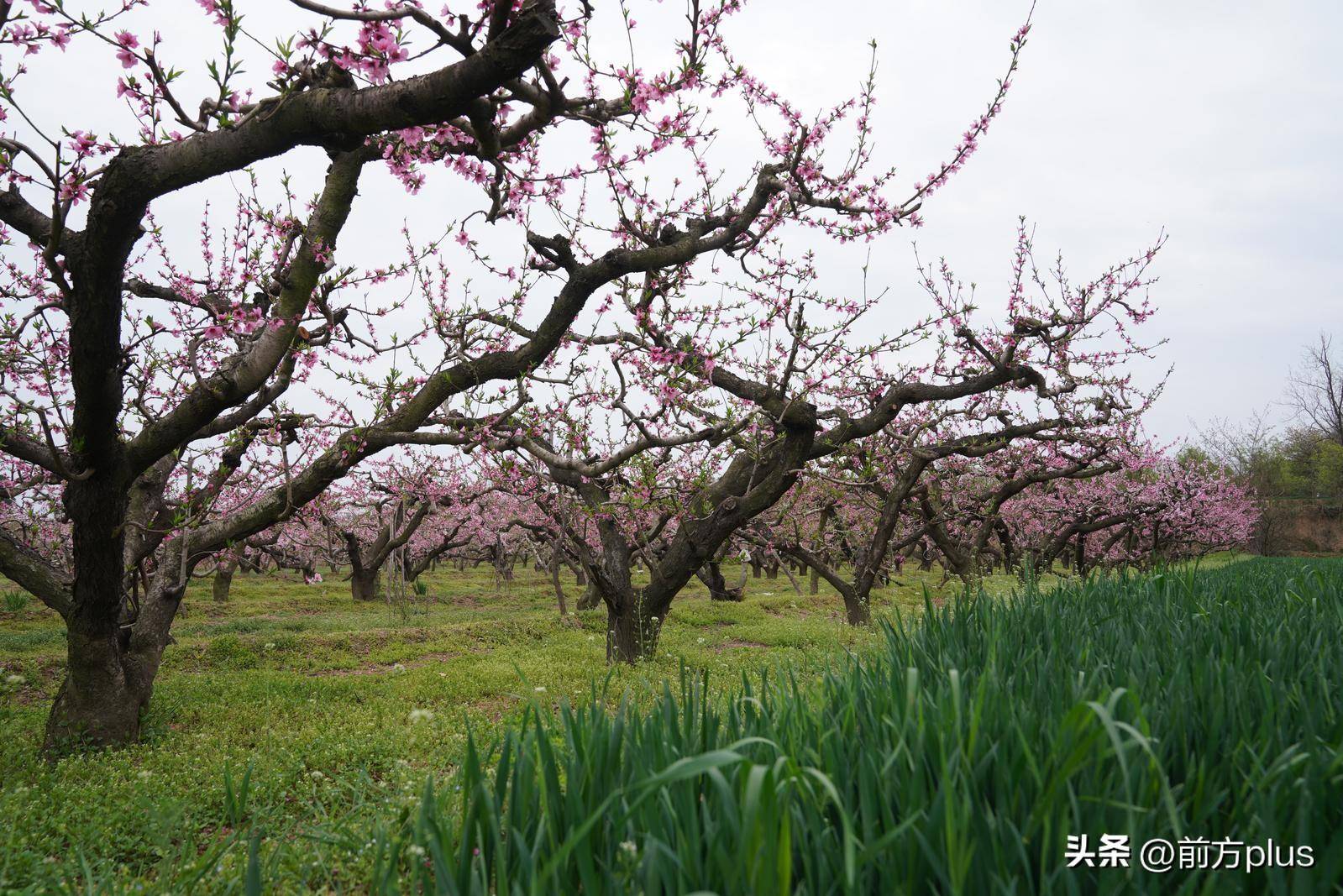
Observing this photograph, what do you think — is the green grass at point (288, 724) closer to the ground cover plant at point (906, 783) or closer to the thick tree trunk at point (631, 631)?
the ground cover plant at point (906, 783)

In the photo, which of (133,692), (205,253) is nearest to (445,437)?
(133,692)

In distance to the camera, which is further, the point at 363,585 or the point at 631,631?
the point at 363,585

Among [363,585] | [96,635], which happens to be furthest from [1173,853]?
[363,585]

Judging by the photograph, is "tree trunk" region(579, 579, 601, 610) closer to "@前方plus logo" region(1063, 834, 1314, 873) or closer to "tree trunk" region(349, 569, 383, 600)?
"tree trunk" region(349, 569, 383, 600)

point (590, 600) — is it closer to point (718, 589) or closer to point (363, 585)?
point (718, 589)

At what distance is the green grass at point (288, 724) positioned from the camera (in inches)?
111

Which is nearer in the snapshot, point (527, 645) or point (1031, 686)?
point (1031, 686)

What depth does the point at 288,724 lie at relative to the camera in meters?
7.44

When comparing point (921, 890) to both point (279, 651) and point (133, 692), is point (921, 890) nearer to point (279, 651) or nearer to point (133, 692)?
point (133, 692)

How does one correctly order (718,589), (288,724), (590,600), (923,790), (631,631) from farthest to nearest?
(718,589) < (590,600) < (631,631) < (288,724) < (923,790)

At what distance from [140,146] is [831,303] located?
8311 millimetres

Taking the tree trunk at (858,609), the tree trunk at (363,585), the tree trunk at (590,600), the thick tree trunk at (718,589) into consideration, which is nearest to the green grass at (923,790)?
the tree trunk at (858,609)

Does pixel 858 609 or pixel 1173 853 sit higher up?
pixel 1173 853

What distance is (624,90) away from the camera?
563cm
